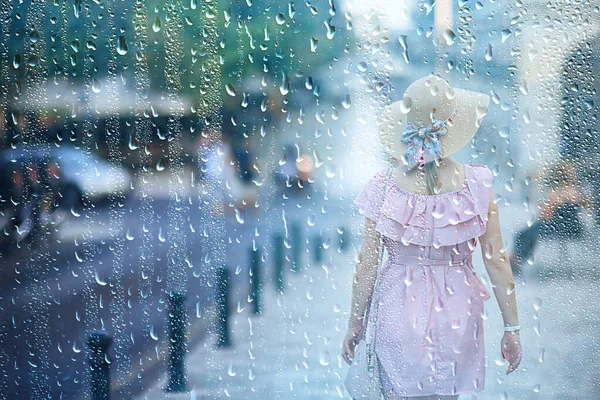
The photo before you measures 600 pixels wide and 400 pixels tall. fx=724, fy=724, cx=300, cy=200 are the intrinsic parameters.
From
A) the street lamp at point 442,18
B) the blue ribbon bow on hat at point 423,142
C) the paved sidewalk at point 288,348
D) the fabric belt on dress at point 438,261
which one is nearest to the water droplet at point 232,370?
the paved sidewalk at point 288,348

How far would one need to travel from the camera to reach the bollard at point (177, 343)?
6.20 ft

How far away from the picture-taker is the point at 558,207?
5.79ft

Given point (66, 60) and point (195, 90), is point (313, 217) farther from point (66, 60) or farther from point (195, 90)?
point (66, 60)

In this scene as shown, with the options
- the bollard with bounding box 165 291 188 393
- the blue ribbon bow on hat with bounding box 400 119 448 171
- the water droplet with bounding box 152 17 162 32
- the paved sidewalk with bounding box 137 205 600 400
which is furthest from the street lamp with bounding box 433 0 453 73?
the bollard with bounding box 165 291 188 393

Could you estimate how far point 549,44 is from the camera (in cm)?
174

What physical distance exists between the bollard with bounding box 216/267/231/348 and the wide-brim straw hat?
0.53m

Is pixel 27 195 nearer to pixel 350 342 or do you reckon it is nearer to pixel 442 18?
pixel 350 342

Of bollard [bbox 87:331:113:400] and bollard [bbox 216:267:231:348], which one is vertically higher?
bollard [bbox 216:267:231:348]

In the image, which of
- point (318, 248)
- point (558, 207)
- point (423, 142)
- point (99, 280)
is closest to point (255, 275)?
point (318, 248)

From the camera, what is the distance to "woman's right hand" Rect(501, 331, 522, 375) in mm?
1793

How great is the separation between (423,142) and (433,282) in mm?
358

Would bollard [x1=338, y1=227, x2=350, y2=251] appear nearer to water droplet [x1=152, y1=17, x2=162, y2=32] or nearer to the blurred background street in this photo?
the blurred background street

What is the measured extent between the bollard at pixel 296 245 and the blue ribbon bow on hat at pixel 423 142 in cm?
32

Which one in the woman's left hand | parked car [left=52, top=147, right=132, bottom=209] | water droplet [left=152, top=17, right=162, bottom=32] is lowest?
the woman's left hand
